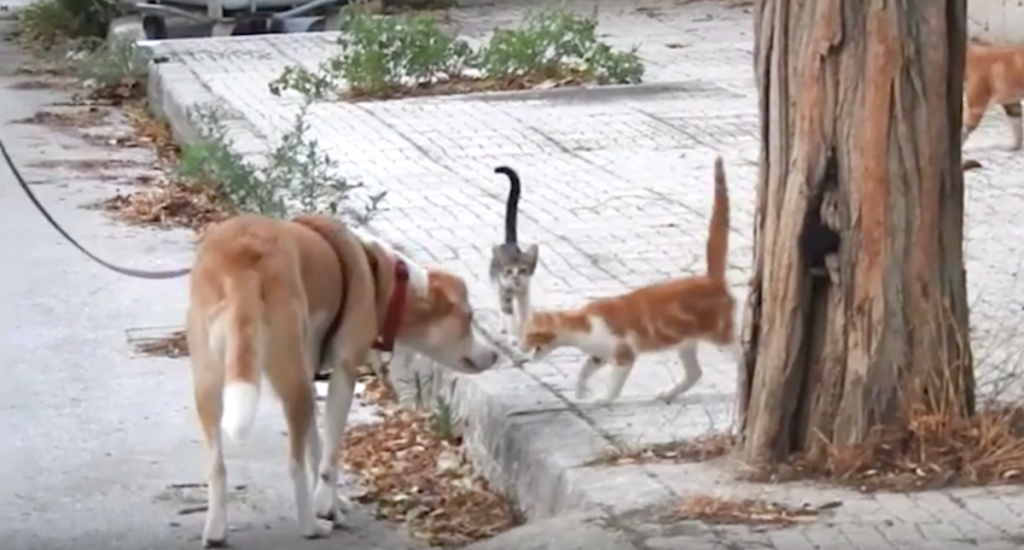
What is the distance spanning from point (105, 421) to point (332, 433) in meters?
1.76

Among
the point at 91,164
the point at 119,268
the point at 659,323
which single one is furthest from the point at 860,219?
the point at 91,164

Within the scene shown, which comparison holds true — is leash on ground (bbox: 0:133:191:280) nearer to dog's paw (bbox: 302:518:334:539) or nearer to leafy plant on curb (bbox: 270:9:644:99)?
dog's paw (bbox: 302:518:334:539)

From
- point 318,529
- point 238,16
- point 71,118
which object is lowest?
point 71,118

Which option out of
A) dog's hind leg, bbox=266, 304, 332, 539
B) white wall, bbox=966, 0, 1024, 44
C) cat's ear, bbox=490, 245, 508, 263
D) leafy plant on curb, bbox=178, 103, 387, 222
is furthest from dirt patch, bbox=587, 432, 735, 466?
white wall, bbox=966, 0, 1024, 44

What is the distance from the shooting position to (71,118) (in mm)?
16188

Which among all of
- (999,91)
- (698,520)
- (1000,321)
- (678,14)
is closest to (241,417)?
(698,520)

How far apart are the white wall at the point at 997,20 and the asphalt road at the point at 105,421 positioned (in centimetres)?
769

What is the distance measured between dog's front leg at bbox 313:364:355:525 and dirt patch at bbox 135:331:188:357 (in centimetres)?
247

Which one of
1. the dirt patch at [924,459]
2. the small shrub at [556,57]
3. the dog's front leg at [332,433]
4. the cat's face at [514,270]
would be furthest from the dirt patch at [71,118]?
the dirt patch at [924,459]

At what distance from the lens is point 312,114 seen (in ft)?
46.6

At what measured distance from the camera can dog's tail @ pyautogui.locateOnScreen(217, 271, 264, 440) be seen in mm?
5852

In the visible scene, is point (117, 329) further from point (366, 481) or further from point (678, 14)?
point (678, 14)

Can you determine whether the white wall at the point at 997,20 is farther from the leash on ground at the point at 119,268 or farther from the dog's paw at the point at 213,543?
the dog's paw at the point at 213,543

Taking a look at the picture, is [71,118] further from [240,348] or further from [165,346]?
[240,348]
